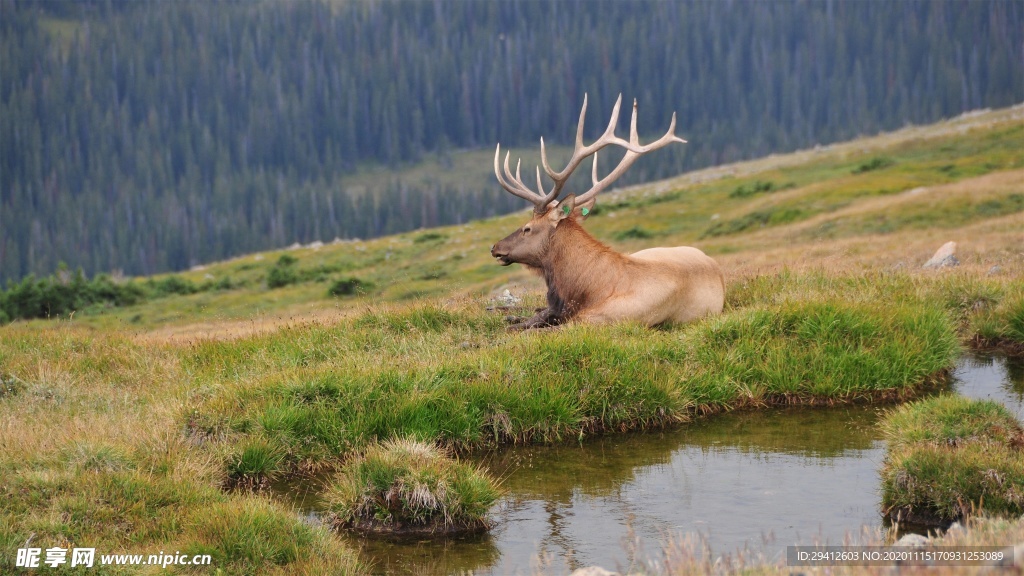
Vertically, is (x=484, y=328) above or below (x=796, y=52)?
below

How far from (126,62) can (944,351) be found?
419 ft

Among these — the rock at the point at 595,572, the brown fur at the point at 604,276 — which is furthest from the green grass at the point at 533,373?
the rock at the point at 595,572

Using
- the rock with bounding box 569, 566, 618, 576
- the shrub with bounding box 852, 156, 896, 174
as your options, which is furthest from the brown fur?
the shrub with bounding box 852, 156, 896, 174

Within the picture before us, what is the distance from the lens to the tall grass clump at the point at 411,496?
295 inches

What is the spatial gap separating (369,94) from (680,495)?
118983mm

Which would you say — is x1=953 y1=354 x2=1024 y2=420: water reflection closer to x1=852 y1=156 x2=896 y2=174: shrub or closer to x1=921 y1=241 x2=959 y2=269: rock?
x1=921 y1=241 x2=959 y2=269: rock

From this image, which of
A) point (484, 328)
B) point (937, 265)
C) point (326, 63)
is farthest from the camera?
point (326, 63)

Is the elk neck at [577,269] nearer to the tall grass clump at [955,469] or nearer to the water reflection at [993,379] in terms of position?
the water reflection at [993,379]

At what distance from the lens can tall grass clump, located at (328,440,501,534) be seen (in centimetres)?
750

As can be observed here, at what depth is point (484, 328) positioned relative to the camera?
42.3 feet

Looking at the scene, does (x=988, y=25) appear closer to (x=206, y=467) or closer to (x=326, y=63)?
(x=326, y=63)

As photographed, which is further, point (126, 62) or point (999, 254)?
point (126, 62)

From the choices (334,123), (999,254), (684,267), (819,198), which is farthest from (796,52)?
(684,267)

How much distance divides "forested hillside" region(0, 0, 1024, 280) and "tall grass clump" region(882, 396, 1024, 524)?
9589 cm
